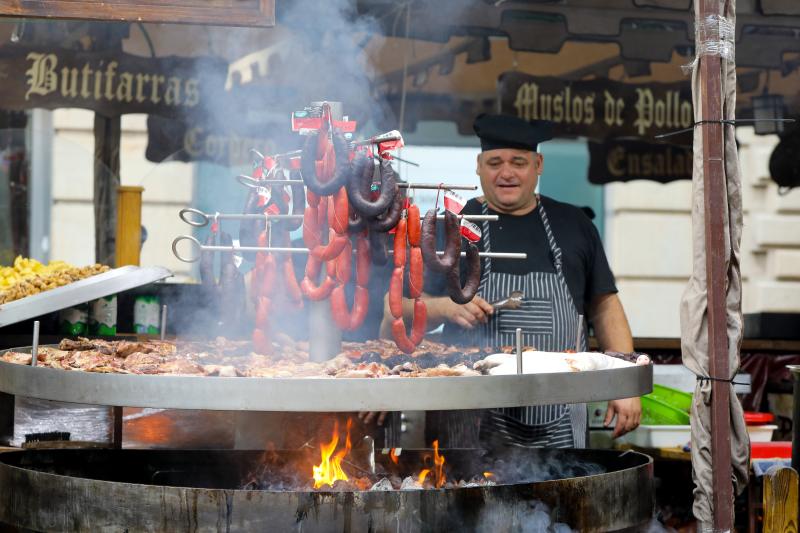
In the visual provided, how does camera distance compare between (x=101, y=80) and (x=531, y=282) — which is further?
(x=101, y=80)

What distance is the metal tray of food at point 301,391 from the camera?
2.79 m

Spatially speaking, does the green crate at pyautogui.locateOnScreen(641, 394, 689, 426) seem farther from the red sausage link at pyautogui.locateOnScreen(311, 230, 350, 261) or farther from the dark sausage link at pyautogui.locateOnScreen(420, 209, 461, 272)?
the red sausage link at pyautogui.locateOnScreen(311, 230, 350, 261)

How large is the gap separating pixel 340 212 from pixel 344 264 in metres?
0.21

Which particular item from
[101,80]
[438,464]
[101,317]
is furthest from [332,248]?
[101,80]

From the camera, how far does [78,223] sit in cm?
1016

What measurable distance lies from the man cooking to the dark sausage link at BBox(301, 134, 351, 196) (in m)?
1.37

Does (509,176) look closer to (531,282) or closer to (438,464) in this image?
(531,282)

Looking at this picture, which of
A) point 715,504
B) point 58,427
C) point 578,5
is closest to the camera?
point 715,504

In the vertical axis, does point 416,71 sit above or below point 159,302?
above

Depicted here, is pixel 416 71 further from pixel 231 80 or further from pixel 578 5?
pixel 578 5

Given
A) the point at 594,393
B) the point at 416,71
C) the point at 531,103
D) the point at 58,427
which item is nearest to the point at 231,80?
the point at 416,71

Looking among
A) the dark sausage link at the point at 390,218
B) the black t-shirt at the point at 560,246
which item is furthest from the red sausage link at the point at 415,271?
the black t-shirt at the point at 560,246

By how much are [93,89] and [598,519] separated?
5.61m

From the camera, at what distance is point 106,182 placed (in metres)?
8.34
